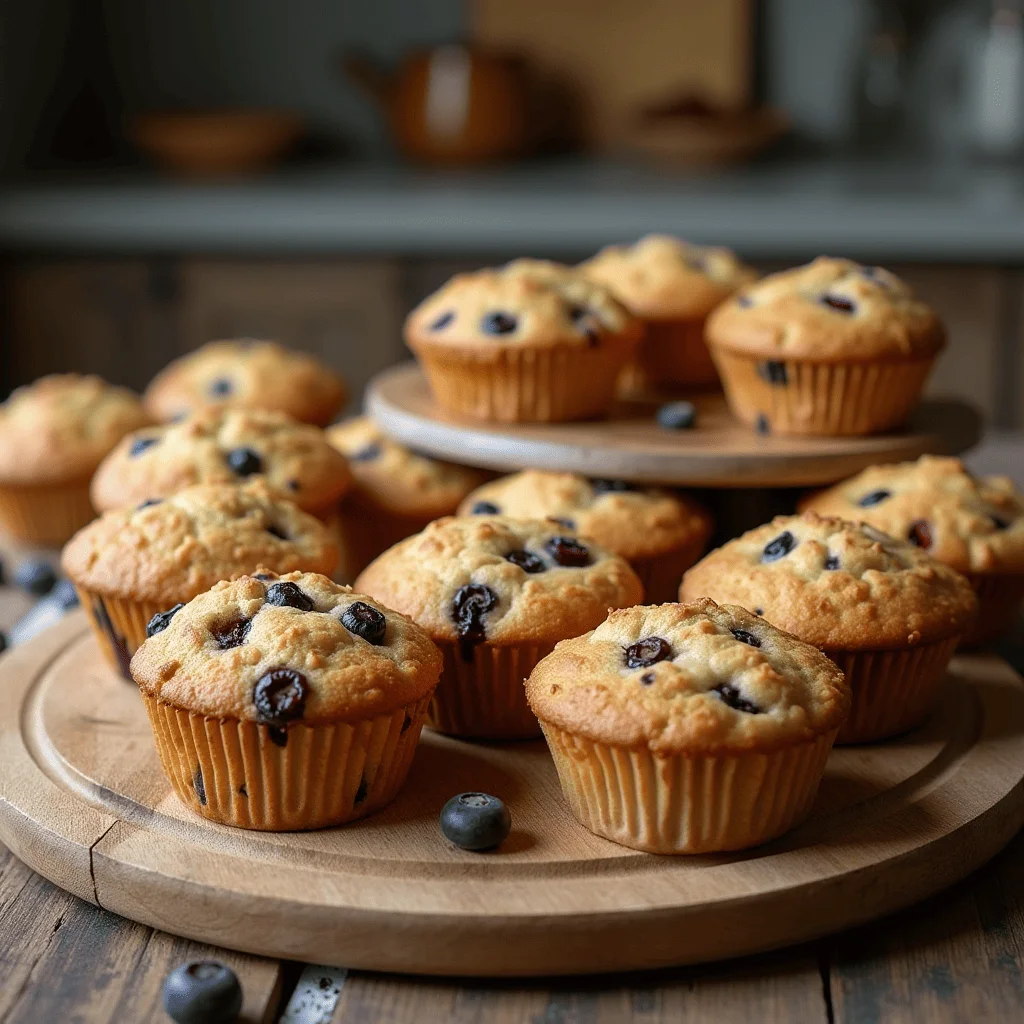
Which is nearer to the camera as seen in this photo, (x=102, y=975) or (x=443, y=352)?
(x=102, y=975)

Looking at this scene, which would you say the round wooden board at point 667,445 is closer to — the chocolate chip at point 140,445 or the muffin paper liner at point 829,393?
the muffin paper liner at point 829,393

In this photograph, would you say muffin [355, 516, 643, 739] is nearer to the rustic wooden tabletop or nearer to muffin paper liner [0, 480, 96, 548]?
the rustic wooden tabletop

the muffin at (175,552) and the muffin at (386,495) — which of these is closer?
the muffin at (175,552)

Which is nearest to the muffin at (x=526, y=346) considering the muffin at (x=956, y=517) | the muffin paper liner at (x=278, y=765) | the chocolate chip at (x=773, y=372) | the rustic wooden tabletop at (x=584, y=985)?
the chocolate chip at (x=773, y=372)

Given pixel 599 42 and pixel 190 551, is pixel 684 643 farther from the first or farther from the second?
pixel 599 42

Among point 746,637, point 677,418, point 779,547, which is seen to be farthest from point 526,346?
point 746,637

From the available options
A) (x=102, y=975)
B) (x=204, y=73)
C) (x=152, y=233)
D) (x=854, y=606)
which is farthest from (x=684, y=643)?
(x=204, y=73)

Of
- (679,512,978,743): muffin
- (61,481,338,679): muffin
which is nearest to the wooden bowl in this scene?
(61,481,338,679): muffin
